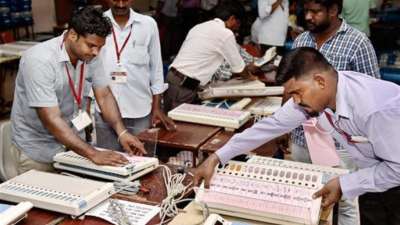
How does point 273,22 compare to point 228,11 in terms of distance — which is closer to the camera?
point 228,11

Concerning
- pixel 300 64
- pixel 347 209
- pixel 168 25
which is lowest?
pixel 347 209

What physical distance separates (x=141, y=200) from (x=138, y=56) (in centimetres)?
110

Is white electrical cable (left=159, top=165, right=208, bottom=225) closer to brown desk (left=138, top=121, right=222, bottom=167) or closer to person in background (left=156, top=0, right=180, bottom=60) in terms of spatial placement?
brown desk (left=138, top=121, right=222, bottom=167)

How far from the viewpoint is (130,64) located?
105 inches

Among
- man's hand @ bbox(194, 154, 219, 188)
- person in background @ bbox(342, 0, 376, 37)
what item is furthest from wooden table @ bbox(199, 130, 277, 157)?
person in background @ bbox(342, 0, 376, 37)

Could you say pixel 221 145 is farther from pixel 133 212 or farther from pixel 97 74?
pixel 133 212

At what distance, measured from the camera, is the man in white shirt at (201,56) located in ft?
10.6

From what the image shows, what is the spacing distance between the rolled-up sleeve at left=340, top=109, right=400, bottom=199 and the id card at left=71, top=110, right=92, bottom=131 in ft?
3.82

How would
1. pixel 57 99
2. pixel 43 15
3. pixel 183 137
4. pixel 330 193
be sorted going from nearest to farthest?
pixel 330 193 → pixel 57 99 → pixel 183 137 → pixel 43 15

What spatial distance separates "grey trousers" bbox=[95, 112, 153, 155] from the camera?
251 cm

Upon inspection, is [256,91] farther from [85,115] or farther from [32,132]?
[32,132]

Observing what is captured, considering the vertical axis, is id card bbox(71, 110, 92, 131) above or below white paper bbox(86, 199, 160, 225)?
above

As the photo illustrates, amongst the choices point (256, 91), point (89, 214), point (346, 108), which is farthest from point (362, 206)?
point (89, 214)

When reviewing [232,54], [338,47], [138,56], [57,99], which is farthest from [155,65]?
[338,47]
